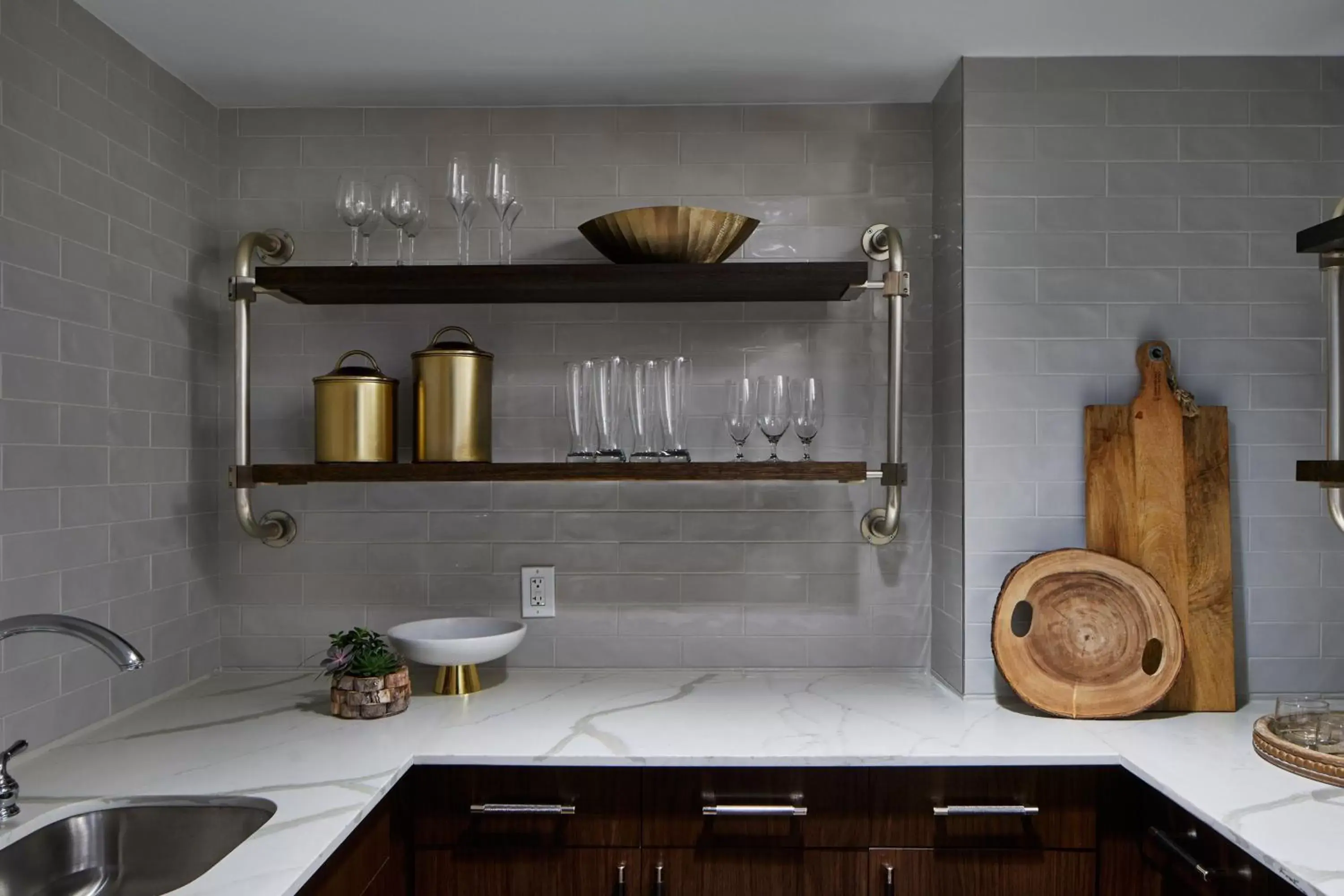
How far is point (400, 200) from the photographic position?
2.05 meters

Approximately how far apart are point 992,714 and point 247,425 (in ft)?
5.46

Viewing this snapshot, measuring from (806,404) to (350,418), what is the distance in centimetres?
97

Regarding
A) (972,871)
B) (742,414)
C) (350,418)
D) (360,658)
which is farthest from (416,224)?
(972,871)

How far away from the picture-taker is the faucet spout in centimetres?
128

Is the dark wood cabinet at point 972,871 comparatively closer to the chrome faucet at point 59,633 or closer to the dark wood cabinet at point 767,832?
the dark wood cabinet at point 767,832

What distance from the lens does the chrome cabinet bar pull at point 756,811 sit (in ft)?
5.52

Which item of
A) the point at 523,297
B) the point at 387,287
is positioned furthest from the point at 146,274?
the point at 523,297

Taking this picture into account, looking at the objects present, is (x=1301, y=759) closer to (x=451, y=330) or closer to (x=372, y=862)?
(x=372, y=862)

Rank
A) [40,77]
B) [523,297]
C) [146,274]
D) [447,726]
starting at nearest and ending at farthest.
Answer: [40,77] → [447,726] → [146,274] → [523,297]

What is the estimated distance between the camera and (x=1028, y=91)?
2.06 metres

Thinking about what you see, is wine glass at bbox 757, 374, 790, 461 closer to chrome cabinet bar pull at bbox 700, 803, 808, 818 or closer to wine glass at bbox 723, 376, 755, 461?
wine glass at bbox 723, 376, 755, 461

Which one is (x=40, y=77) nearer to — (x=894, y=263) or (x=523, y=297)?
(x=523, y=297)

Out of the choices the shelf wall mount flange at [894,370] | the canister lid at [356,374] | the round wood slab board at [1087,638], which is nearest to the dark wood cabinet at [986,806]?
the round wood slab board at [1087,638]

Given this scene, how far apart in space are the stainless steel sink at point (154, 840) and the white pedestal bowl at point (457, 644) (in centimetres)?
57
